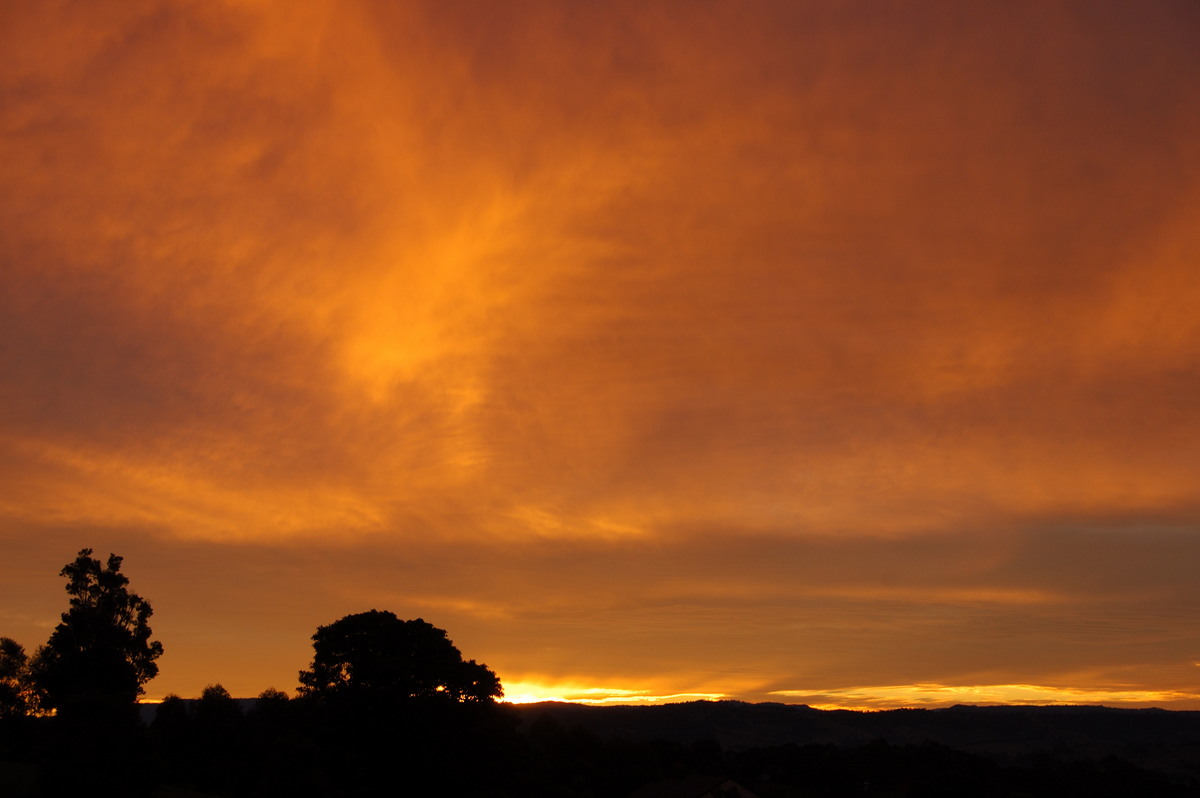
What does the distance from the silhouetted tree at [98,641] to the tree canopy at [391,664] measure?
47.6ft

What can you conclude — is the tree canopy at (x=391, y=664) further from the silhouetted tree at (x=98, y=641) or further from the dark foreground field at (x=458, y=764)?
the silhouetted tree at (x=98, y=641)

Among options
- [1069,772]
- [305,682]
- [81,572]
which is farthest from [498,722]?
[1069,772]

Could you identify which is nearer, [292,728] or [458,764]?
[458,764]

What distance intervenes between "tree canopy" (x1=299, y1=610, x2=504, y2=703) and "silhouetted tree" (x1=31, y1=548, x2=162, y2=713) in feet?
47.6

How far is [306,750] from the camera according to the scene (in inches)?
2179

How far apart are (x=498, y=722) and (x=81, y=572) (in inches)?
1395

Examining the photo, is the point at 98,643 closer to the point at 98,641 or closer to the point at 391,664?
the point at 98,641

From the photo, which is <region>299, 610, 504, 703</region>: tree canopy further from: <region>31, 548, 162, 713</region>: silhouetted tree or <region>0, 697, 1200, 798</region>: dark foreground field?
<region>31, 548, 162, 713</region>: silhouetted tree

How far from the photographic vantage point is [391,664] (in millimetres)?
63875

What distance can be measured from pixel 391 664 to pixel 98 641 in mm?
24498

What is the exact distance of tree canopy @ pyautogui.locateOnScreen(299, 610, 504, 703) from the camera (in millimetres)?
64125

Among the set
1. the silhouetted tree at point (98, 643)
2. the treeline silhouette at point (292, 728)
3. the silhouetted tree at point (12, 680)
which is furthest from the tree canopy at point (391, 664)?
the silhouetted tree at point (12, 680)

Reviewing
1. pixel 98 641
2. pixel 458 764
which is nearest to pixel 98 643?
pixel 98 641

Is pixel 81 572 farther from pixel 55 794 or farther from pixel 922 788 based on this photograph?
pixel 922 788
